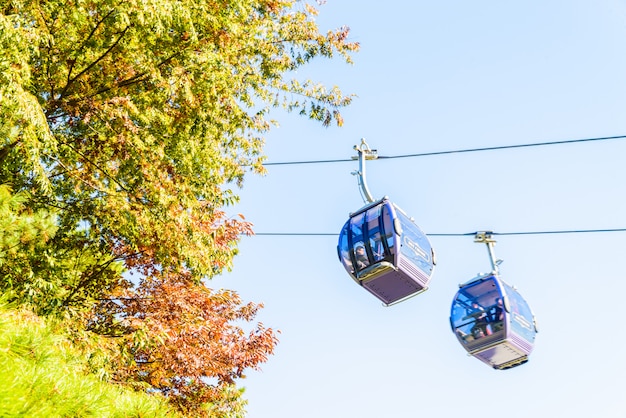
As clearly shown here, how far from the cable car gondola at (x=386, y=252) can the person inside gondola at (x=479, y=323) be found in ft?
4.32

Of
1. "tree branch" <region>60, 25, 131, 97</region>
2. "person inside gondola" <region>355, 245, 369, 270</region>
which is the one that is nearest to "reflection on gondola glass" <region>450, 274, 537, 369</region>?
"person inside gondola" <region>355, 245, 369, 270</region>

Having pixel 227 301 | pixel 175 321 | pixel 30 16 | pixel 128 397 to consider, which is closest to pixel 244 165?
pixel 227 301

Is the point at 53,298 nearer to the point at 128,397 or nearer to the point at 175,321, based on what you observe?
the point at 175,321

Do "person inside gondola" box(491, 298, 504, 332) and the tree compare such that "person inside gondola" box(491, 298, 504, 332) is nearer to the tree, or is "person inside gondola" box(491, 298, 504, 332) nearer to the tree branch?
the tree

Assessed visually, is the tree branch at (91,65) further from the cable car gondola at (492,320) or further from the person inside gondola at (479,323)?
the person inside gondola at (479,323)

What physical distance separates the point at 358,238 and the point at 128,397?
374 cm

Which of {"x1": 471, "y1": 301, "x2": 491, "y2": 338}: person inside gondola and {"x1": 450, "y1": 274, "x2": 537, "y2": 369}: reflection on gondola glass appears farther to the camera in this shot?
{"x1": 471, "y1": 301, "x2": 491, "y2": 338}: person inside gondola

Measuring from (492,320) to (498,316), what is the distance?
0.39 feet

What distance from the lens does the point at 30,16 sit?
9.41 m

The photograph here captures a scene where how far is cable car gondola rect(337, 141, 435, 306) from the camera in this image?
8734 mm

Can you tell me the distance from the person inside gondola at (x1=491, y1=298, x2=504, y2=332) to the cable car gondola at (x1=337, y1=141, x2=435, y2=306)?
129cm

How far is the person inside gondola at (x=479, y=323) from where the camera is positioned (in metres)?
9.87

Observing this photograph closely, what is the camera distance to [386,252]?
8.73 m

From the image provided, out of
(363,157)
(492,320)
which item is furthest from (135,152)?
(492,320)
